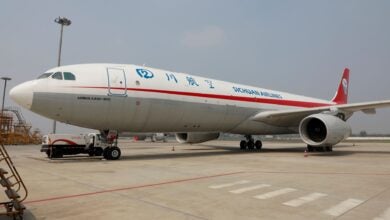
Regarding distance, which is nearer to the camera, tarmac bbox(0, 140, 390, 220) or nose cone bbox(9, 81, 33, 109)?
tarmac bbox(0, 140, 390, 220)

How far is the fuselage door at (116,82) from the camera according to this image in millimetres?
13117

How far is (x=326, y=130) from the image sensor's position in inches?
634

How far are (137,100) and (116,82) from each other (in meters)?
1.10

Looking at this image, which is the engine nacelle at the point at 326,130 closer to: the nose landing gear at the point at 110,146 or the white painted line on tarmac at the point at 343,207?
the nose landing gear at the point at 110,146

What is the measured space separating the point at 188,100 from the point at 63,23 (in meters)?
16.5

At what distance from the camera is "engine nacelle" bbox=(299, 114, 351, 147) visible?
52.9 ft

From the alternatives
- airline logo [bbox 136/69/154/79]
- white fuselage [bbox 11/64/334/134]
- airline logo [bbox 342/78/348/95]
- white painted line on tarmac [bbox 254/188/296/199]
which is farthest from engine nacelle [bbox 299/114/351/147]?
airline logo [bbox 342/78/348/95]

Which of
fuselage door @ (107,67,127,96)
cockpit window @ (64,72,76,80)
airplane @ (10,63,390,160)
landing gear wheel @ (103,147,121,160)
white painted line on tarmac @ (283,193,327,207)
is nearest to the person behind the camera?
white painted line on tarmac @ (283,193,327,207)

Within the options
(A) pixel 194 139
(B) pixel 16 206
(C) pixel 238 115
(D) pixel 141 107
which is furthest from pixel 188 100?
(B) pixel 16 206

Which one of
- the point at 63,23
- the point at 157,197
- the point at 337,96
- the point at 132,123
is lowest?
the point at 157,197

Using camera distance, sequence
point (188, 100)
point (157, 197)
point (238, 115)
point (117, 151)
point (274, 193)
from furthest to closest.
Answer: point (238, 115), point (188, 100), point (117, 151), point (274, 193), point (157, 197)

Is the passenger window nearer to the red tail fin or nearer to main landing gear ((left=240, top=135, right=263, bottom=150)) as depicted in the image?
main landing gear ((left=240, top=135, right=263, bottom=150))

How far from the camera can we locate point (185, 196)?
6020 millimetres

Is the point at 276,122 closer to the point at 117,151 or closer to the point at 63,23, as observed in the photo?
the point at 117,151
